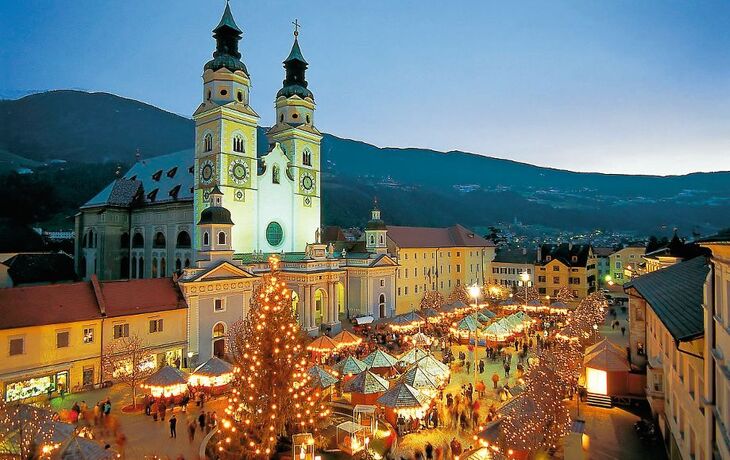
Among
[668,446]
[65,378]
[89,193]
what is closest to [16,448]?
[65,378]

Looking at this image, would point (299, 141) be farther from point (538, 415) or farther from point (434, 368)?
point (538, 415)

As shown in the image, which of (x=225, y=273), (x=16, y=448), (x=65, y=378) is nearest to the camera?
(x=16, y=448)

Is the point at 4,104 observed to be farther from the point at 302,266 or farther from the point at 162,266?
the point at 302,266

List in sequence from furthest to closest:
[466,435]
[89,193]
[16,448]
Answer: [89,193]
[466,435]
[16,448]

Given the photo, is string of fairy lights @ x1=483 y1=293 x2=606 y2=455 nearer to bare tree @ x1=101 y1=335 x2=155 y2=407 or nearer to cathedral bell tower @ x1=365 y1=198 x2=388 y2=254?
bare tree @ x1=101 y1=335 x2=155 y2=407

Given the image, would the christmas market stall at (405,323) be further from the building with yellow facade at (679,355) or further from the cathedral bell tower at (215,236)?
the building with yellow facade at (679,355)

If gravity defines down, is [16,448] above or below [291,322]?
below

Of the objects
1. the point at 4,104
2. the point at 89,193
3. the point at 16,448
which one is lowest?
the point at 16,448

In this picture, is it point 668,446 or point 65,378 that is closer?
point 668,446

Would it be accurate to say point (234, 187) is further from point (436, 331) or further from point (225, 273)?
point (436, 331)

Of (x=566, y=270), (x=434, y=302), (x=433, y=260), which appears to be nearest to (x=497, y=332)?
(x=434, y=302)

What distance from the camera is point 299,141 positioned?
156ft

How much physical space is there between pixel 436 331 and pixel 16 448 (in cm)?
3020

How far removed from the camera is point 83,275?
166 ft
